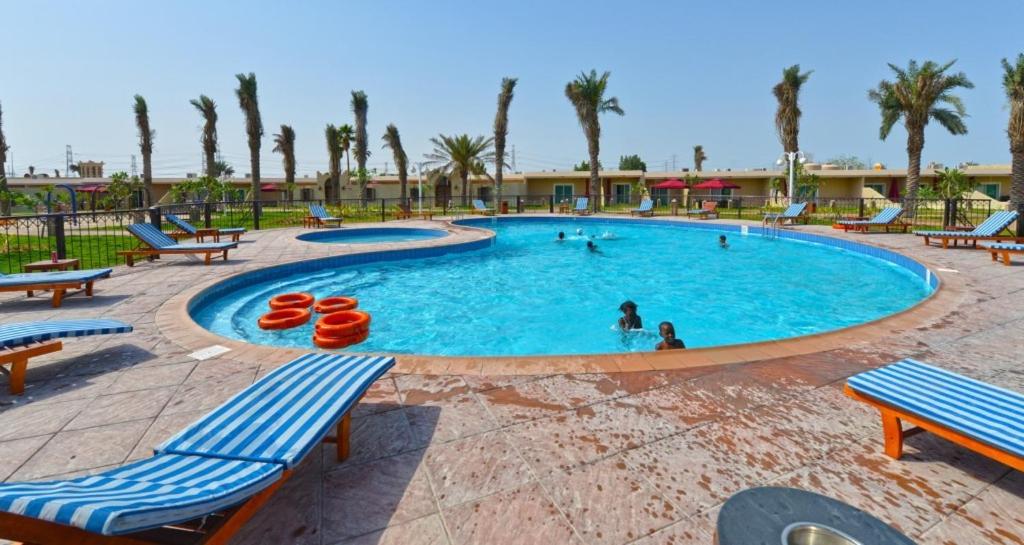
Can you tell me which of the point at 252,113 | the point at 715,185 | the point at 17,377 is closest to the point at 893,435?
the point at 17,377

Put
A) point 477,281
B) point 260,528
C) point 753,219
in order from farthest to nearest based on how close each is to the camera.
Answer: point 753,219, point 477,281, point 260,528

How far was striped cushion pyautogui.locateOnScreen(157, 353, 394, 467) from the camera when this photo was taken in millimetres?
2117

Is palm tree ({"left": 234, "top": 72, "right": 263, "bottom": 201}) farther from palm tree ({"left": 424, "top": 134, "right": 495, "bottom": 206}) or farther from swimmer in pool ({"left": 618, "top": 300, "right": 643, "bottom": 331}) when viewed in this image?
swimmer in pool ({"left": 618, "top": 300, "right": 643, "bottom": 331})

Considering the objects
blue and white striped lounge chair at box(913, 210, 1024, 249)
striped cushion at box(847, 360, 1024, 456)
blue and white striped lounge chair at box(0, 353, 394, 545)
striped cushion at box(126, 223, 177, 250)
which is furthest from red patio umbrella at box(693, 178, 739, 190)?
blue and white striped lounge chair at box(0, 353, 394, 545)

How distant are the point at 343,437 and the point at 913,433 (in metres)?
3.11

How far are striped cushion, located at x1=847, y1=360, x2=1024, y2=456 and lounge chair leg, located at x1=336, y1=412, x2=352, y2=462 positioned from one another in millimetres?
2763

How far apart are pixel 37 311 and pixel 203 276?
8.12 feet

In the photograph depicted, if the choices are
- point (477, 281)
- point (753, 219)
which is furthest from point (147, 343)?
point (753, 219)

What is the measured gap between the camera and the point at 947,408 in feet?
8.16

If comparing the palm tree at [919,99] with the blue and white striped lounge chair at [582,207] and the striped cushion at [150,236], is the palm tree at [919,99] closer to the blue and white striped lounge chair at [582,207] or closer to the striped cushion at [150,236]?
the blue and white striped lounge chair at [582,207]

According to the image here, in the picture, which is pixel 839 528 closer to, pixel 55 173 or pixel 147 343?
pixel 147 343

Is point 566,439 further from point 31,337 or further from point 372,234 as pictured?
point 372,234

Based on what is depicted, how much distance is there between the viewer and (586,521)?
2.20m

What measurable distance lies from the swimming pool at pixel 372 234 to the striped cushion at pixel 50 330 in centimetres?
1208
